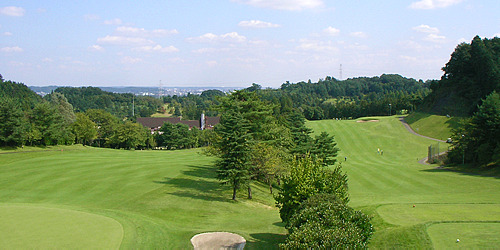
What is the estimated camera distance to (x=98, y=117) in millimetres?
96438

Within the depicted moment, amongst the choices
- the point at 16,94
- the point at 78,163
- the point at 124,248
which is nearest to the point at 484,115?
the point at 124,248

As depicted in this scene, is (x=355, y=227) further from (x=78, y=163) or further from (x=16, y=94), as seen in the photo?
(x=16, y=94)

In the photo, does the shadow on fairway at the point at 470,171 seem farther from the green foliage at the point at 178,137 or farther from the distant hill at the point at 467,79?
the green foliage at the point at 178,137

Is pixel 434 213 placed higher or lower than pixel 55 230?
higher

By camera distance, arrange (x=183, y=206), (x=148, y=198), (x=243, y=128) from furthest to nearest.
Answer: (x=243, y=128) < (x=148, y=198) < (x=183, y=206)

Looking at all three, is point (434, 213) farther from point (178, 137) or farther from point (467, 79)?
point (178, 137)

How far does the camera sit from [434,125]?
81062 millimetres

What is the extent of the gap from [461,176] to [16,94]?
138m

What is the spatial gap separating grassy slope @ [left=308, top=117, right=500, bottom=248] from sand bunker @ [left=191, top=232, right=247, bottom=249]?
6.16 meters

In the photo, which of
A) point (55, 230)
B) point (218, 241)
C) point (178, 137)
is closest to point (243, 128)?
point (218, 241)

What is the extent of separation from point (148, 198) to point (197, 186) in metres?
6.22

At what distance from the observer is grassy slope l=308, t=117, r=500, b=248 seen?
1747 cm

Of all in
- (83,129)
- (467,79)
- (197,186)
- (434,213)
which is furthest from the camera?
(467,79)

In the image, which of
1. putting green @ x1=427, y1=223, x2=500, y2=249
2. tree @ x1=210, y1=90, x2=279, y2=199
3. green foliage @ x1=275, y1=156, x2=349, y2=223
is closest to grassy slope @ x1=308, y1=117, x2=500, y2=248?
putting green @ x1=427, y1=223, x2=500, y2=249
